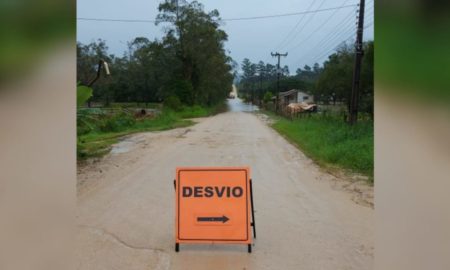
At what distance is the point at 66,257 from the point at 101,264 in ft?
10.8

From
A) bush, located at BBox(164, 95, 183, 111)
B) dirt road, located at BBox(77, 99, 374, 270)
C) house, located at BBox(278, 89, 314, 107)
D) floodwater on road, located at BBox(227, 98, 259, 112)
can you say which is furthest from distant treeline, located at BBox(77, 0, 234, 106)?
dirt road, located at BBox(77, 99, 374, 270)

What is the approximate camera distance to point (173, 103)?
4559 cm

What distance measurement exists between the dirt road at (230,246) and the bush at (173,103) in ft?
106

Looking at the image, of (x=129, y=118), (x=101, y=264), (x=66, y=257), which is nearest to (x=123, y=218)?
(x=101, y=264)

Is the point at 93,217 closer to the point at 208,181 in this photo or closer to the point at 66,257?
the point at 208,181

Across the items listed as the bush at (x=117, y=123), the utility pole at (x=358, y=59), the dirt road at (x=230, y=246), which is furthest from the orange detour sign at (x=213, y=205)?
the bush at (x=117, y=123)

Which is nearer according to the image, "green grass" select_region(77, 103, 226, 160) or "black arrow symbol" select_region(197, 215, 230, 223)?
"black arrow symbol" select_region(197, 215, 230, 223)

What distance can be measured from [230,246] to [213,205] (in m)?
0.58

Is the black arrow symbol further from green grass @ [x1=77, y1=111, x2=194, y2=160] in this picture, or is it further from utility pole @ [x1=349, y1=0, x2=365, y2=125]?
utility pole @ [x1=349, y1=0, x2=365, y2=125]

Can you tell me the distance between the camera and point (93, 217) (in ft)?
22.0

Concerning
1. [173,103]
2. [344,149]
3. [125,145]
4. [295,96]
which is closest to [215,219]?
[344,149]

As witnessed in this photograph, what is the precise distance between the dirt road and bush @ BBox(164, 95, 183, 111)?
32438 mm

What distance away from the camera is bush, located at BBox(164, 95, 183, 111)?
45312 millimetres

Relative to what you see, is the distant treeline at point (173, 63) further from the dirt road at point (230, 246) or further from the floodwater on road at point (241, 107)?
the dirt road at point (230, 246)
